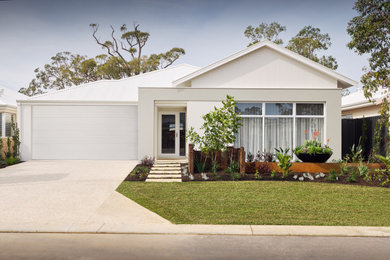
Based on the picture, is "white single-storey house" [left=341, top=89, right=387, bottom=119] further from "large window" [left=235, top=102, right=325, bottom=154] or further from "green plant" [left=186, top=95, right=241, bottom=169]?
"green plant" [left=186, top=95, right=241, bottom=169]

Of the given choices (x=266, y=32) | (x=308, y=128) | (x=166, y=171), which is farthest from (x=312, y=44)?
(x=166, y=171)

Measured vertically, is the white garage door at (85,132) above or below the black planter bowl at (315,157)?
above

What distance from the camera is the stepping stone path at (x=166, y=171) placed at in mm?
10266

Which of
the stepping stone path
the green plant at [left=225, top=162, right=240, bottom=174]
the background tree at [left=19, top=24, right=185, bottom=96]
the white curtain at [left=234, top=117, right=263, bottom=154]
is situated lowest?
the stepping stone path

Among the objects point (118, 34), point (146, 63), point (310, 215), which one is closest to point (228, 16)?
point (310, 215)

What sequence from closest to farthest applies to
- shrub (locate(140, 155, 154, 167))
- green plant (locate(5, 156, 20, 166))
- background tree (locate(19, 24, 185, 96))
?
shrub (locate(140, 155, 154, 167)) < green plant (locate(5, 156, 20, 166)) < background tree (locate(19, 24, 185, 96))

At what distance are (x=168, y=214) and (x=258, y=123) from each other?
7656 millimetres

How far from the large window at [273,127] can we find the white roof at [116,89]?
5894 millimetres

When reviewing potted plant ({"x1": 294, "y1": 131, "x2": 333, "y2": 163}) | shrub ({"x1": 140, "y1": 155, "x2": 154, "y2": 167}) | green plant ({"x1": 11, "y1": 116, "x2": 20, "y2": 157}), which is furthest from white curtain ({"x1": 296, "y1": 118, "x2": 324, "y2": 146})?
green plant ({"x1": 11, "y1": 116, "x2": 20, "y2": 157})

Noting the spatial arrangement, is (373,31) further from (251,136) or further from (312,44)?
(312,44)

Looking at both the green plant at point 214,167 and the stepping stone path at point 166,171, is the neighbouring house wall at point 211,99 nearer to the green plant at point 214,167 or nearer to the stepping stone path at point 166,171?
the stepping stone path at point 166,171

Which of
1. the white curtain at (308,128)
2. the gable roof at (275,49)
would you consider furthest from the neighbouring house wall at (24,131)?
the white curtain at (308,128)

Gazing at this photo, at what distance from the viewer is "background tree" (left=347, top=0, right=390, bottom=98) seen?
46.0 feet

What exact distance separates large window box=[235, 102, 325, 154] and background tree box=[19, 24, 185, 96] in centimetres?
2130
